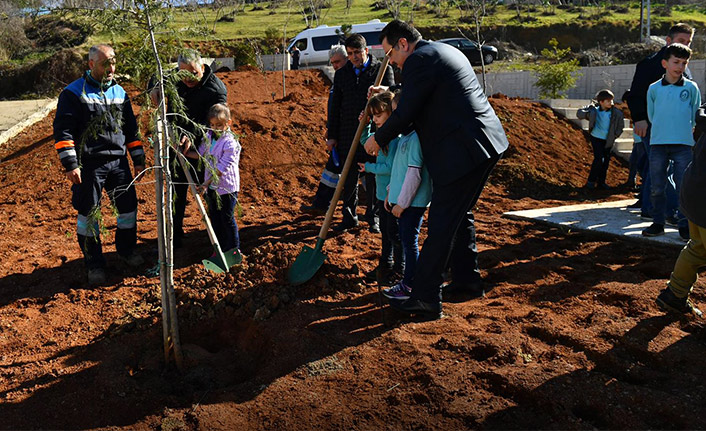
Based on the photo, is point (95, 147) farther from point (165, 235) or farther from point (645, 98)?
point (645, 98)

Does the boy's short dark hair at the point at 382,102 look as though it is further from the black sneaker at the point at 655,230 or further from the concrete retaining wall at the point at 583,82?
the concrete retaining wall at the point at 583,82

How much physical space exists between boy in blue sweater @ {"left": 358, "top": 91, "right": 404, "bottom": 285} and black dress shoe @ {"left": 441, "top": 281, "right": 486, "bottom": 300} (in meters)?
0.41

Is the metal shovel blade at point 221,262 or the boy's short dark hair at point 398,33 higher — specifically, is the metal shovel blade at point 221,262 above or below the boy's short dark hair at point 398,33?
below

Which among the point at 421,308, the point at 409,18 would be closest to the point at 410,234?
the point at 421,308

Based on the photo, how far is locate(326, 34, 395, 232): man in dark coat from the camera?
585 centimetres

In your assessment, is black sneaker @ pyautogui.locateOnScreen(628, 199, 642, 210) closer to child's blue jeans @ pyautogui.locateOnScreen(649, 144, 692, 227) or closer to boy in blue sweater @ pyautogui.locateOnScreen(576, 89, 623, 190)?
child's blue jeans @ pyautogui.locateOnScreen(649, 144, 692, 227)

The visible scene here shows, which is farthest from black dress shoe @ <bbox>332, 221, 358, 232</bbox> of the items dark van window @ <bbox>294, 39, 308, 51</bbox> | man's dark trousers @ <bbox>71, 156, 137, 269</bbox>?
dark van window @ <bbox>294, 39, 308, 51</bbox>

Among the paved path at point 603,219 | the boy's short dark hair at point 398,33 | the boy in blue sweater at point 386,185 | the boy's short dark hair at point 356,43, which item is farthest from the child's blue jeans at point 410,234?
the paved path at point 603,219

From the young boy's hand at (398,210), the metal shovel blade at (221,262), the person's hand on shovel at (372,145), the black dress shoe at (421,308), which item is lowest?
the black dress shoe at (421,308)

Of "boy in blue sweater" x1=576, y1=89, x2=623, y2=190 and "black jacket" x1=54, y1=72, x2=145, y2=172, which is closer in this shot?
"black jacket" x1=54, y1=72, x2=145, y2=172

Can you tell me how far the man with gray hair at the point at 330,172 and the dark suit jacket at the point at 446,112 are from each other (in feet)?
7.84

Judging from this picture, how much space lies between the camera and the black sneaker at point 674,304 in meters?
3.91

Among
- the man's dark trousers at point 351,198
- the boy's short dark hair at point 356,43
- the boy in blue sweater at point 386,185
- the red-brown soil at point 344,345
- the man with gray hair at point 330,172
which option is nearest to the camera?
the red-brown soil at point 344,345

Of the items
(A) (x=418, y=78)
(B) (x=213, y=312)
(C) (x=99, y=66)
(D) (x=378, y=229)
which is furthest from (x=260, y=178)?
(A) (x=418, y=78)
